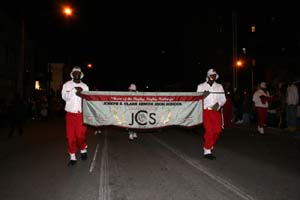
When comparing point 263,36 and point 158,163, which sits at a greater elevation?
point 263,36

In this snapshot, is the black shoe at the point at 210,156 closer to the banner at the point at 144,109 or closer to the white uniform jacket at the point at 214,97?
the banner at the point at 144,109

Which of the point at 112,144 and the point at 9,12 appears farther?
the point at 9,12

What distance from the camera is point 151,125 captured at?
9.73 m

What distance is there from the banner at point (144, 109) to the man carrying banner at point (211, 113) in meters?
0.42

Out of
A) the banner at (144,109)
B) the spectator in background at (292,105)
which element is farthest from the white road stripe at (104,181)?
the spectator in background at (292,105)

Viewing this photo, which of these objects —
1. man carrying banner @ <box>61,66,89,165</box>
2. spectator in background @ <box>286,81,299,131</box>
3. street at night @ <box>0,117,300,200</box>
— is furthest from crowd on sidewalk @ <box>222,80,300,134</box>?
man carrying banner @ <box>61,66,89,165</box>

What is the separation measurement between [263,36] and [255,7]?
3958mm

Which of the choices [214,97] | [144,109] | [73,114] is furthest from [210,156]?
[73,114]

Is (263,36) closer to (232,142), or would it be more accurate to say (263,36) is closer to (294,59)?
(294,59)

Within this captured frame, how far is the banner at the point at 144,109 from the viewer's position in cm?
948

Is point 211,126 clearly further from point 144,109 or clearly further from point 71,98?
point 71,98

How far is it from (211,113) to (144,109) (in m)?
1.71

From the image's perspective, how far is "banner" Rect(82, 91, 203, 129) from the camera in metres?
9.48

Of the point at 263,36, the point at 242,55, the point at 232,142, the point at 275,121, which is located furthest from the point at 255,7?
the point at 232,142
